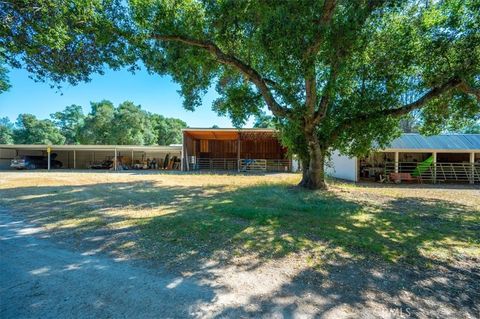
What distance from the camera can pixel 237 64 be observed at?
8.31m

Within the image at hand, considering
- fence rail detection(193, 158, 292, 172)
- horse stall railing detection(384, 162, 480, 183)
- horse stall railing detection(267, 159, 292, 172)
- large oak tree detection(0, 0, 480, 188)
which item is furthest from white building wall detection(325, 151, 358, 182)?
large oak tree detection(0, 0, 480, 188)

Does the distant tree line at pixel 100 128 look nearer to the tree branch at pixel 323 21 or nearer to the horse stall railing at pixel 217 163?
the horse stall railing at pixel 217 163

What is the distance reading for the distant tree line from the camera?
30.5m

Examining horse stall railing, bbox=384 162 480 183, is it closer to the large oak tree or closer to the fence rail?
the large oak tree

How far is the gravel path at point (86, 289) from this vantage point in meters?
2.26

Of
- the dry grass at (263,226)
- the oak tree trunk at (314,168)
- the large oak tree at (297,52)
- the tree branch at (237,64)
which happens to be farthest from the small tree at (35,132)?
the oak tree trunk at (314,168)

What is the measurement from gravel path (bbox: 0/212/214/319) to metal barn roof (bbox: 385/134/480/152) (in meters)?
14.6

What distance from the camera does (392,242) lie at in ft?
13.9

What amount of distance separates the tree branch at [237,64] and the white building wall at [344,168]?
20.3ft

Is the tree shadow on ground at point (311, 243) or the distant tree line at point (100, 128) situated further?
the distant tree line at point (100, 128)

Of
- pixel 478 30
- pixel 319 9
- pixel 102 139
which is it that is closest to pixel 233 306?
pixel 319 9

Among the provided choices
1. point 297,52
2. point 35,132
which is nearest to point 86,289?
point 297,52

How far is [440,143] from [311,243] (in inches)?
607

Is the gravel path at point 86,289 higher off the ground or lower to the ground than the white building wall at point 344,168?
lower
